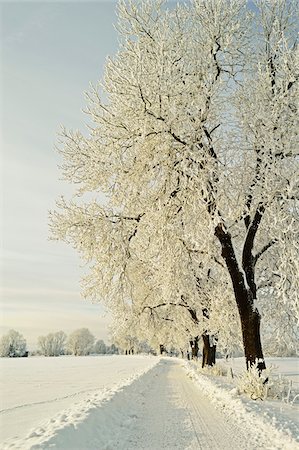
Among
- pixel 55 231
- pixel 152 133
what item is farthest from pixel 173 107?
pixel 55 231

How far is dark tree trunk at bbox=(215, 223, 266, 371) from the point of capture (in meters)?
11.8

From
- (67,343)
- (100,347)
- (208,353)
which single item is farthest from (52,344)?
(208,353)

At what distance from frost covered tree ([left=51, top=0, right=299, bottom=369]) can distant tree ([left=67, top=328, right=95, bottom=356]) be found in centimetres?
14107

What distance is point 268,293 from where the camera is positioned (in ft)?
51.3

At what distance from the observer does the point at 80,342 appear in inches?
5778

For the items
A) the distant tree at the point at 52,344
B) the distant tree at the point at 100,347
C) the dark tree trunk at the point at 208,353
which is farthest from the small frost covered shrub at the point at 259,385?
the distant tree at the point at 100,347

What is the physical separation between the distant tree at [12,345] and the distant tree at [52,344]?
1482 cm

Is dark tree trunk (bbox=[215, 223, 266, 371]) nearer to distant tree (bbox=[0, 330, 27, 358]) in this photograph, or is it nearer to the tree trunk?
the tree trunk

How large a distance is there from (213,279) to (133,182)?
11.5 metres

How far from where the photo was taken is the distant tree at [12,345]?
115m

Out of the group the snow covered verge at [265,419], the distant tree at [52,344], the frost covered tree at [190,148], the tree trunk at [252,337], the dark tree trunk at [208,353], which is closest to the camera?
the snow covered verge at [265,419]

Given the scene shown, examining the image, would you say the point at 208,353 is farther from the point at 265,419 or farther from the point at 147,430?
the point at 147,430

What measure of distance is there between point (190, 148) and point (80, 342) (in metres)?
146

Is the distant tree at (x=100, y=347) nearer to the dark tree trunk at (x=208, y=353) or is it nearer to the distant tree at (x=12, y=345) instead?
the distant tree at (x=12, y=345)
